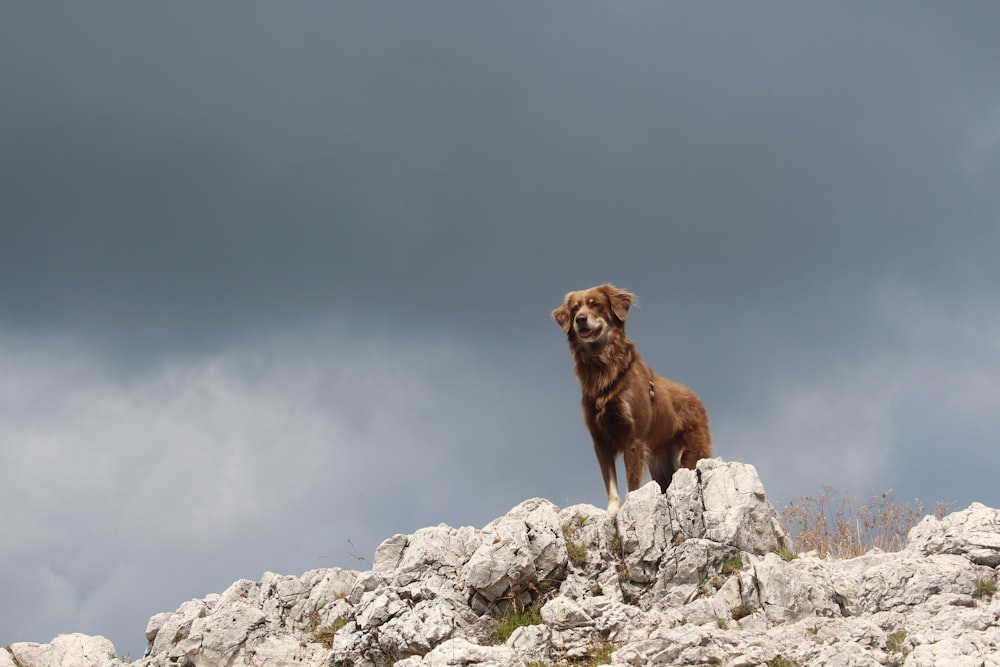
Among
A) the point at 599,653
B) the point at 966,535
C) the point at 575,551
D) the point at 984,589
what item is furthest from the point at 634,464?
the point at 984,589

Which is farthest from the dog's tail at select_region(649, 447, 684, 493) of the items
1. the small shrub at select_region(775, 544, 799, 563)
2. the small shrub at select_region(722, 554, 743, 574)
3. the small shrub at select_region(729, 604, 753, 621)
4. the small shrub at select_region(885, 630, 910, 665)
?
the small shrub at select_region(885, 630, 910, 665)

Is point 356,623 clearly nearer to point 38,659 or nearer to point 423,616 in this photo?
point 423,616

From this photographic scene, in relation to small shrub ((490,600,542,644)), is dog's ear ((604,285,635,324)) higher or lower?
higher

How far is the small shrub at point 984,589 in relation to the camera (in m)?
8.61

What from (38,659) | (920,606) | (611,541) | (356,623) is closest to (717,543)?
(611,541)

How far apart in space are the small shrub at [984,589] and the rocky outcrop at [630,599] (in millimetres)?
17

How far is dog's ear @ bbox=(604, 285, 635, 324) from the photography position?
476 inches

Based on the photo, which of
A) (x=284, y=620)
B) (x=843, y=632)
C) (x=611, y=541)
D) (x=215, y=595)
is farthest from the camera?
(x=215, y=595)

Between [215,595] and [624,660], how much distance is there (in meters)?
6.93

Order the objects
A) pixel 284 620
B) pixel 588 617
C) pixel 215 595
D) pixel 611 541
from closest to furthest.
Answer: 1. pixel 588 617
2. pixel 611 541
3. pixel 284 620
4. pixel 215 595

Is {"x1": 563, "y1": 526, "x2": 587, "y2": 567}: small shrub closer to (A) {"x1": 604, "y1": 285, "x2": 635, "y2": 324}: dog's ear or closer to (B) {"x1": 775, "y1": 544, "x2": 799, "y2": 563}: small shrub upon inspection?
(B) {"x1": 775, "y1": 544, "x2": 799, "y2": 563}: small shrub

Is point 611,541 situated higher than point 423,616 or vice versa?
point 611,541

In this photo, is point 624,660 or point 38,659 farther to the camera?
point 38,659

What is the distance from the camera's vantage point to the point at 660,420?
12.7 m
